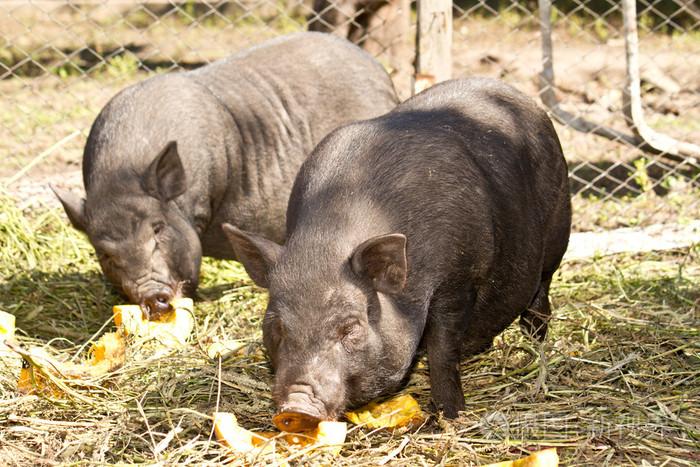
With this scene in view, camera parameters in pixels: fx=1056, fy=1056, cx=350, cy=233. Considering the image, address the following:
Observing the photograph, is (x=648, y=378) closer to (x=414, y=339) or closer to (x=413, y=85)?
(x=414, y=339)

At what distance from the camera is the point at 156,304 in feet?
19.3

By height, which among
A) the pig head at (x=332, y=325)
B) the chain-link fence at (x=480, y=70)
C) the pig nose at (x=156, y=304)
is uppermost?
the pig head at (x=332, y=325)

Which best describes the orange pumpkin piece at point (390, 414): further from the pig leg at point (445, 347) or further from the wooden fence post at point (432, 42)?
the wooden fence post at point (432, 42)

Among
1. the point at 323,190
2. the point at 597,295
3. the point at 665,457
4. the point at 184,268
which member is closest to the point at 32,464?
the point at 323,190

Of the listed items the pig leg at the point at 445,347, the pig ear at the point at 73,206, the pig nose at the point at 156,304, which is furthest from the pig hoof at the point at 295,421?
the pig ear at the point at 73,206

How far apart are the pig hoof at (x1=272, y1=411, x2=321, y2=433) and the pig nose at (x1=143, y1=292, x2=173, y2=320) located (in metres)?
2.06

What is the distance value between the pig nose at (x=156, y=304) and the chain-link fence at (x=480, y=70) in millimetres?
1594

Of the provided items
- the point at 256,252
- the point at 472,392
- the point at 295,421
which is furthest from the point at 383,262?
the point at 472,392

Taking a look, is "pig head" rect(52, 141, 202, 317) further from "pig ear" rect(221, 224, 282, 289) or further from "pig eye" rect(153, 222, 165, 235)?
"pig ear" rect(221, 224, 282, 289)

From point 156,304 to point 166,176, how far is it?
715mm

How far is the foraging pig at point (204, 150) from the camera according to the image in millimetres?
5867

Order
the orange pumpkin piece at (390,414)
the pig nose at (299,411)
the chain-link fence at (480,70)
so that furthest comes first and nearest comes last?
1. the chain-link fence at (480,70)
2. the orange pumpkin piece at (390,414)
3. the pig nose at (299,411)

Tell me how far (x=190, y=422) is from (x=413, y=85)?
3339 mm

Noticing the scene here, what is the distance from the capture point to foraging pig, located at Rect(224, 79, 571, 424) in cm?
390
